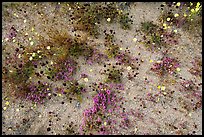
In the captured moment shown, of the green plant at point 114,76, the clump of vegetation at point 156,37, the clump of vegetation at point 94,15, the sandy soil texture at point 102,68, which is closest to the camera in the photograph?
the sandy soil texture at point 102,68

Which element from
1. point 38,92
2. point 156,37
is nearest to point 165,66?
point 156,37

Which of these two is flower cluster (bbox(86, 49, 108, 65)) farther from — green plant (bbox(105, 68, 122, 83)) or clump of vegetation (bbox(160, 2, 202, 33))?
clump of vegetation (bbox(160, 2, 202, 33))

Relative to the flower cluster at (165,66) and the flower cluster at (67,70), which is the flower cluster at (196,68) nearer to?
the flower cluster at (165,66)

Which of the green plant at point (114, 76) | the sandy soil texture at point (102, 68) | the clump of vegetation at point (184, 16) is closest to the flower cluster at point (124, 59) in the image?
the sandy soil texture at point (102, 68)

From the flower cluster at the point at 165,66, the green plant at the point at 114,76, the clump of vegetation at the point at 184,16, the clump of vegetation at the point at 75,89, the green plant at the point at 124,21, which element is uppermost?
the clump of vegetation at the point at 184,16

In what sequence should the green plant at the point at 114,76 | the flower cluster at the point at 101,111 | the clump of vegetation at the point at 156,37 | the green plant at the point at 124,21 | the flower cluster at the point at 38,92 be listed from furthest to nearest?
the green plant at the point at 124,21 → the clump of vegetation at the point at 156,37 → the green plant at the point at 114,76 → the flower cluster at the point at 38,92 → the flower cluster at the point at 101,111

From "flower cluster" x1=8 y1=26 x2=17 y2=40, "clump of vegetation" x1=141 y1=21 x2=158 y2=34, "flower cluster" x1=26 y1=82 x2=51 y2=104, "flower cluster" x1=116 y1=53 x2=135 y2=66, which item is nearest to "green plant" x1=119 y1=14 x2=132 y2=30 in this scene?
"clump of vegetation" x1=141 y1=21 x2=158 y2=34

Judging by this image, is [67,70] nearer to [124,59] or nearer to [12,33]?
[124,59]
